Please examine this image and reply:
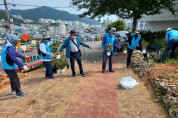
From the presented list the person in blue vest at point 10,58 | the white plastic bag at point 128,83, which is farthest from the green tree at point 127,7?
the person in blue vest at point 10,58

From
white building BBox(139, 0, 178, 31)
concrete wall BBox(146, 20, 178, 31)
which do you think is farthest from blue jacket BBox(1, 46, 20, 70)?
concrete wall BBox(146, 20, 178, 31)

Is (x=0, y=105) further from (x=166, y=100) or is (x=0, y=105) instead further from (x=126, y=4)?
(x=126, y=4)

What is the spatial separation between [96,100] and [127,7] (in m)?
7.10

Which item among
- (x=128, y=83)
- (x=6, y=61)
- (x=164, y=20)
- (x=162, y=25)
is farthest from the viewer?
(x=162, y=25)

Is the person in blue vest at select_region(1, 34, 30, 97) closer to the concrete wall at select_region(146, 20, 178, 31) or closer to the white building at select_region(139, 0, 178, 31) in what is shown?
the white building at select_region(139, 0, 178, 31)

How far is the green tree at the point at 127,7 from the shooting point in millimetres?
8438

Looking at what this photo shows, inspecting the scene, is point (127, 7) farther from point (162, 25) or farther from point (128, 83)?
point (162, 25)

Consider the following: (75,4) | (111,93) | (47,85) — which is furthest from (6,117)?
(75,4)

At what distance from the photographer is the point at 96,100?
355cm

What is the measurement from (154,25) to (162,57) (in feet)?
58.4

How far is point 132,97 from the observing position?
12.0 ft

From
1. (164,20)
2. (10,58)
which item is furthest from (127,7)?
(164,20)

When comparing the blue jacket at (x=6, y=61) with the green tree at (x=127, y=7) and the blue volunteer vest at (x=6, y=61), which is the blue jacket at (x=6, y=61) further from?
the green tree at (x=127, y=7)

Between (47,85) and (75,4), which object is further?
(75,4)
